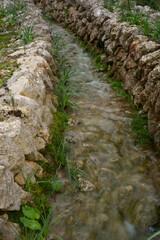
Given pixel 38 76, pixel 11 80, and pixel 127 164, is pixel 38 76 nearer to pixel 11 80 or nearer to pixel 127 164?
pixel 11 80

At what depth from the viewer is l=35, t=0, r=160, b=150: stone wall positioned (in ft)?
11.0

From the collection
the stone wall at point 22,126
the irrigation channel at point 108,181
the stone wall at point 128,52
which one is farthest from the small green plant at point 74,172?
the stone wall at point 128,52

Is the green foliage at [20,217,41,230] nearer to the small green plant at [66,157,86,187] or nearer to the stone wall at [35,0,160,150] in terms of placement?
the small green plant at [66,157,86,187]

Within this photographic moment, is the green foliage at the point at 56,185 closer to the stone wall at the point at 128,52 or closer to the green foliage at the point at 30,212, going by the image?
the green foliage at the point at 30,212

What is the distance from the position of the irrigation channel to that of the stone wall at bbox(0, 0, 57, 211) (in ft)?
1.71

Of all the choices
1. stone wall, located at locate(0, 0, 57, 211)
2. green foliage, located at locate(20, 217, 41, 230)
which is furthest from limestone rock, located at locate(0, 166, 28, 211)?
green foliage, located at locate(20, 217, 41, 230)

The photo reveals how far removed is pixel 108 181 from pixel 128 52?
3141 millimetres

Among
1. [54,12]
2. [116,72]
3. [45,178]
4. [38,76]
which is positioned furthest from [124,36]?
[54,12]

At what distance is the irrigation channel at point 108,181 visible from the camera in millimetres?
2248

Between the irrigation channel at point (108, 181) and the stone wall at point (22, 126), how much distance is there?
522mm

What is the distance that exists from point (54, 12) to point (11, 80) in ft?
32.2

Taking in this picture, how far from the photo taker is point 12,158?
78.3 inches

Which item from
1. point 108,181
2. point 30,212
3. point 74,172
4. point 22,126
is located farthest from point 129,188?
point 22,126

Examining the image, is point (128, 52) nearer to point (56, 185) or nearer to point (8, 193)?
point (56, 185)
